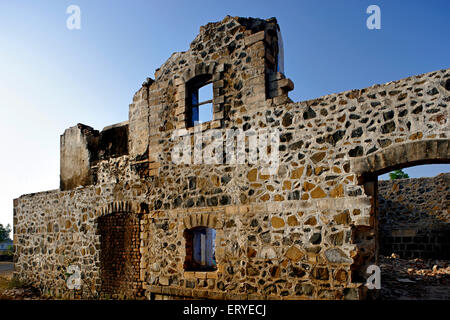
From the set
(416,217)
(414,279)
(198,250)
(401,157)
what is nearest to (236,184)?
(198,250)

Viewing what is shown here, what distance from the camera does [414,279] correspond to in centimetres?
885

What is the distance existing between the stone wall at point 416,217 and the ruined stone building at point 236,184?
7.00 meters

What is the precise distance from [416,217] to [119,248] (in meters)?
10.4

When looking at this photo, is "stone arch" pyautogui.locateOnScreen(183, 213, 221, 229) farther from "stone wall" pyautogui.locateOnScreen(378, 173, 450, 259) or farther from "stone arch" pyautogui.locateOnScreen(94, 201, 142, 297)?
"stone wall" pyautogui.locateOnScreen(378, 173, 450, 259)

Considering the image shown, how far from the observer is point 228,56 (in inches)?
305

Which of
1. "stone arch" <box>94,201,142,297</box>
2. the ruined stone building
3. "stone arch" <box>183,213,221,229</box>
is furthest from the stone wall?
"stone arch" <box>94,201,142,297</box>

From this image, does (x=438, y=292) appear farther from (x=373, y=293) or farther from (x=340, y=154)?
(x=340, y=154)

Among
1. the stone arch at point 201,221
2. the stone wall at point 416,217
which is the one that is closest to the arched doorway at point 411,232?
the stone wall at point 416,217

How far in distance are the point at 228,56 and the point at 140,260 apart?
5162 millimetres

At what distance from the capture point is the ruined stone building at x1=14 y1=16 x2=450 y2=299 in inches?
226

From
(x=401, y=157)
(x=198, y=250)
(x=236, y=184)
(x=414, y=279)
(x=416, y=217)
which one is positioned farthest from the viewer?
(x=416, y=217)

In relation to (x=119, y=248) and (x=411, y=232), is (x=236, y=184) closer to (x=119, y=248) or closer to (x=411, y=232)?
(x=119, y=248)

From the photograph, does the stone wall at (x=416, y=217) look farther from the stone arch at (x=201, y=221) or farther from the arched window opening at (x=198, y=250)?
the stone arch at (x=201, y=221)

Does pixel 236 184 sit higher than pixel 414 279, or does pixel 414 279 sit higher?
pixel 236 184
